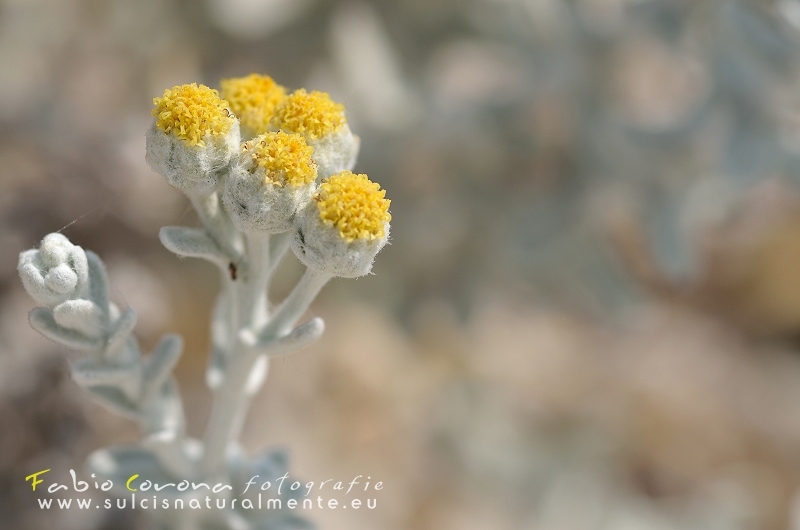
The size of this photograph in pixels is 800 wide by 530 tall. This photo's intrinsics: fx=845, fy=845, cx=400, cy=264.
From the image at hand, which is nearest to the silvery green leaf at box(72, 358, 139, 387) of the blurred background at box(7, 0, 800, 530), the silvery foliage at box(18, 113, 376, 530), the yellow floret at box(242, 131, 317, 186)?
the silvery foliage at box(18, 113, 376, 530)

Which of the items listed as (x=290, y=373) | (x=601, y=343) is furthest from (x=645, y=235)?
(x=290, y=373)

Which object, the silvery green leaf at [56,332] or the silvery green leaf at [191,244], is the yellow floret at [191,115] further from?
the silvery green leaf at [56,332]

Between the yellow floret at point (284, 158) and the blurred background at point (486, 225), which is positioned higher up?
the blurred background at point (486, 225)

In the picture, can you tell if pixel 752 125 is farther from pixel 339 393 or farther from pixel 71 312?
pixel 71 312

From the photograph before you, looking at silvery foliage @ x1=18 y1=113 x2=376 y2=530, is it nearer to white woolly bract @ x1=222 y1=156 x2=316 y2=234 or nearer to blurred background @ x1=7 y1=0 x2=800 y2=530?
white woolly bract @ x1=222 y1=156 x2=316 y2=234

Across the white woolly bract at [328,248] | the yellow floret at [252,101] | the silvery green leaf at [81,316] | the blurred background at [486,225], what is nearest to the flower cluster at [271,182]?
the white woolly bract at [328,248]

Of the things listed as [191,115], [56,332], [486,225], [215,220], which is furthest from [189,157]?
[486,225]
